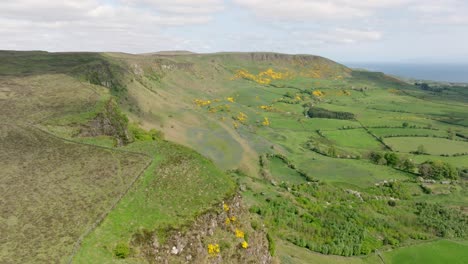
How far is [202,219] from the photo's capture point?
52062 millimetres

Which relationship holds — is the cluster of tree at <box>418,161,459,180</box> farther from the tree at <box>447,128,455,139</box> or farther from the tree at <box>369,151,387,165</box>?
the tree at <box>447,128,455,139</box>

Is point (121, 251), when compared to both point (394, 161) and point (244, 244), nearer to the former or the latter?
point (244, 244)

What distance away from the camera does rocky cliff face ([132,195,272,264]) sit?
4625 cm

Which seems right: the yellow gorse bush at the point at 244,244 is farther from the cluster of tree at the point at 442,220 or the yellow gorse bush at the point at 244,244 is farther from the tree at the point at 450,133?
the tree at the point at 450,133

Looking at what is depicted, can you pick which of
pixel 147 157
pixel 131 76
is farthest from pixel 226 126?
pixel 147 157

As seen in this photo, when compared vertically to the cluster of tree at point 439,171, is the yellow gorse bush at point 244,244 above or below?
above

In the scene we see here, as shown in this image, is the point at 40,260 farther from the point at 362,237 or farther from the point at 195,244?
the point at 362,237

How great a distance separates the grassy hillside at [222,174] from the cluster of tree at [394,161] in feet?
2.44

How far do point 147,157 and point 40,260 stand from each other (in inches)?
1088

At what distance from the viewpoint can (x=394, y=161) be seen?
135 meters

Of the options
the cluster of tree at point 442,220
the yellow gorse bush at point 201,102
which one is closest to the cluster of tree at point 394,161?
the cluster of tree at point 442,220

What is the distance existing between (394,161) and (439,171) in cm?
1531

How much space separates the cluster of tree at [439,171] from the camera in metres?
125

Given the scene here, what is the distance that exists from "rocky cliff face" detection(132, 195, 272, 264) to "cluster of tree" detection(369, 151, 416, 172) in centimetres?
9250
